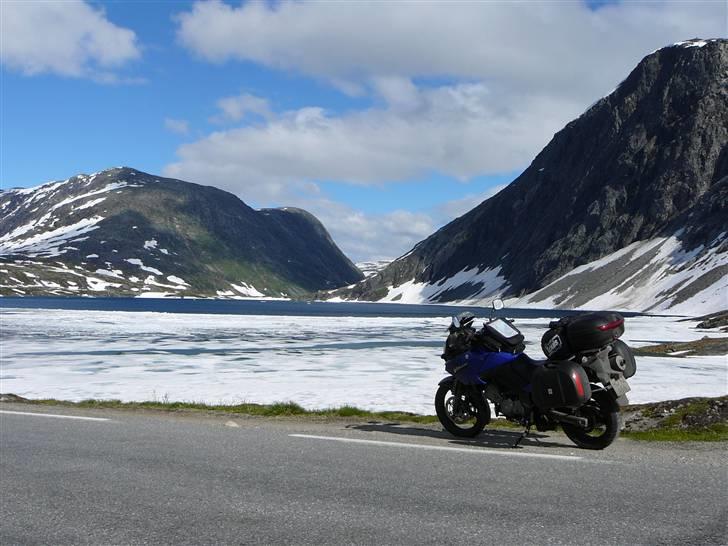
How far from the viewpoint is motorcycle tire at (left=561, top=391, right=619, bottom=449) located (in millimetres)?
10070

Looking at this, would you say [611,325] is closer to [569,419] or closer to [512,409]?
[569,419]

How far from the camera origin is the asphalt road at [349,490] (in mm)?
6316

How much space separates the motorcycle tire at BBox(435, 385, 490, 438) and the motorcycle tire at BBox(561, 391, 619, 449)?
1.54 m

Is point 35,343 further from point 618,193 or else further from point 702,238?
point 618,193

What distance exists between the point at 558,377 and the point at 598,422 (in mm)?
1027

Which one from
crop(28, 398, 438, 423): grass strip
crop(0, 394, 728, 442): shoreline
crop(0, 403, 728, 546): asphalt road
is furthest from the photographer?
crop(28, 398, 438, 423): grass strip

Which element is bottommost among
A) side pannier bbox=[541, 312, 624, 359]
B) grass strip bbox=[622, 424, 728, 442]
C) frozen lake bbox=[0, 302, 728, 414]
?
frozen lake bbox=[0, 302, 728, 414]

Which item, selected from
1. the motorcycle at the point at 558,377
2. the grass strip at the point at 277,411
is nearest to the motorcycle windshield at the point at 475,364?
the motorcycle at the point at 558,377

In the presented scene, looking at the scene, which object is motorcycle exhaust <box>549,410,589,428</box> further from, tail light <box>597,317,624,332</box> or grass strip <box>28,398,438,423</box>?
→ grass strip <box>28,398,438,423</box>

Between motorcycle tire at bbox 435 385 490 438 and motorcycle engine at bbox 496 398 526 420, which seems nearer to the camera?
motorcycle engine at bbox 496 398 526 420

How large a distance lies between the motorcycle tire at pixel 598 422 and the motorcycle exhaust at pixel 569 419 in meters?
0.15

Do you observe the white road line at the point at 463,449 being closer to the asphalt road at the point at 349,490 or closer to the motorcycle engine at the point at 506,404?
the asphalt road at the point at 349,490

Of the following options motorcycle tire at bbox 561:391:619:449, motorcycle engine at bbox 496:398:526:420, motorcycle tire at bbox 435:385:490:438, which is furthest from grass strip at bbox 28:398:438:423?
motorcycle tire at bbox 561:391:619:449

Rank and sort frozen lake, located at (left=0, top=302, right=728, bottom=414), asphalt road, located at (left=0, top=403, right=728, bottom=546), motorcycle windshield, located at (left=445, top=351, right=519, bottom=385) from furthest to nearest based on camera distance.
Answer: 1. frozen lake, located at (left=0, top=302, right=728, bottom=414)
2. motorcycle windshield, located at (left=445, top=351, right=519, bottom=385)
3. asphalt road, located at (left=0, top=403, right=728, bottom=546)
